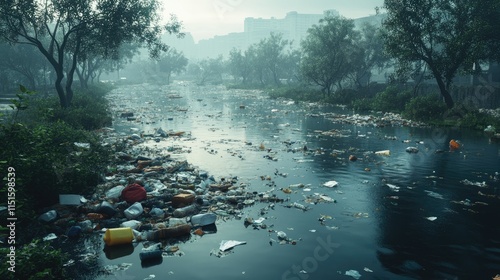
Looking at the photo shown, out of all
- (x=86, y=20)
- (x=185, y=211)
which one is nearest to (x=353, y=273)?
(x=185, y=211)

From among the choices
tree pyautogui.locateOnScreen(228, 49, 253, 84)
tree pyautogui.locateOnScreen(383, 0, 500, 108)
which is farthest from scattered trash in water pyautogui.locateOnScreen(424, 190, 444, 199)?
tree pyautogui.locateOnScreen(228, 49, 253, 84)

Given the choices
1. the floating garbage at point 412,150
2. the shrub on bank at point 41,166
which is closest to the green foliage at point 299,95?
the floating garbage at point 412,150

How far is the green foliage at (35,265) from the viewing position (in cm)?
374

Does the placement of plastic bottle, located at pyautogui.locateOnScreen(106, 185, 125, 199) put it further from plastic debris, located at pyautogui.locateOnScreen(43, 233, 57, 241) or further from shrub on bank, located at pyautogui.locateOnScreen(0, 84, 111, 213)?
plastic debris, located at pyautogui.locateOnScreen(43, 233, 57, 241)

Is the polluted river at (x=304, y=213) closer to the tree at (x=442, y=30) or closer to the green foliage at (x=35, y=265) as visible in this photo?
the green foliage at (x=35, y=265)

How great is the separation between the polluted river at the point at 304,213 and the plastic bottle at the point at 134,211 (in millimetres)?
35

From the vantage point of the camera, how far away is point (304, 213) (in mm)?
6828

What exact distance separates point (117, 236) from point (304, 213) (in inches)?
136

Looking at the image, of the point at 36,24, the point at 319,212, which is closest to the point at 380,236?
the point at 319,212

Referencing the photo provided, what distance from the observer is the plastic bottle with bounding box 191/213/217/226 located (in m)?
6.25

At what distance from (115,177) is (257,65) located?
194 ft

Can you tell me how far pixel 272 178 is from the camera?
9.21 meters

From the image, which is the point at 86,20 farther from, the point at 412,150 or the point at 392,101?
the point at 392,101

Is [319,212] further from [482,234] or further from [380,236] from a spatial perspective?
[482,234]
